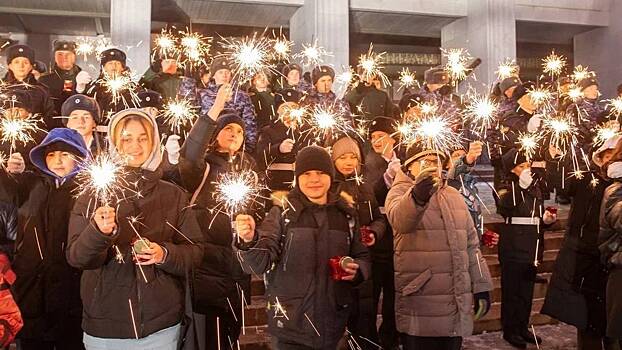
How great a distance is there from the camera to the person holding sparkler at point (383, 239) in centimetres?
566

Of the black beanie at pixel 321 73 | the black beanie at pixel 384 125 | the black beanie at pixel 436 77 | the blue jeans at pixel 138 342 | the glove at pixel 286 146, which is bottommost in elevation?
the blue jeans at pixel 138 342

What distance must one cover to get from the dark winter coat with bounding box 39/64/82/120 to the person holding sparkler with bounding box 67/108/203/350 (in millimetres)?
4051

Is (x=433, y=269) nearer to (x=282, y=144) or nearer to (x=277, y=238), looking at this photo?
(x=277, y=238)

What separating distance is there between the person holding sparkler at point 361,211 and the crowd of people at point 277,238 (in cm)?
2

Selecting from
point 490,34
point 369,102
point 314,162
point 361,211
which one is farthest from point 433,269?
point 490,34

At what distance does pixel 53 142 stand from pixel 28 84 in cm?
324

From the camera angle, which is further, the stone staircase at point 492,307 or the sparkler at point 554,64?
the sparkler at point 554,64

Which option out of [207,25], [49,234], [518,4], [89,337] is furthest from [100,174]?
[518,4]

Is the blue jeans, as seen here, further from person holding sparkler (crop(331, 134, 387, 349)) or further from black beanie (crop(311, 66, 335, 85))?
black beanie (crop(311, 66, 335, 85))

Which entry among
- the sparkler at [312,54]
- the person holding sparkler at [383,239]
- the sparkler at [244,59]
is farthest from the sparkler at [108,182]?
the sparkler at [312,54]

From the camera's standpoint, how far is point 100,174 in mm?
3232

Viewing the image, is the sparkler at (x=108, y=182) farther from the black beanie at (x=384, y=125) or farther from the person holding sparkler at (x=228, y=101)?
the black beanie at (x=384, y=125)

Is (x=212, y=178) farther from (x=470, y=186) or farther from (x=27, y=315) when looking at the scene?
(x=470, y=186)

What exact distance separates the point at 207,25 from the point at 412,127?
12756 mm
